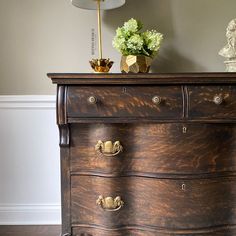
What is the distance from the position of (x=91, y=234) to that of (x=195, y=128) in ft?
2.13

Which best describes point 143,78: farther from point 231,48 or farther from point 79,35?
point 79,35

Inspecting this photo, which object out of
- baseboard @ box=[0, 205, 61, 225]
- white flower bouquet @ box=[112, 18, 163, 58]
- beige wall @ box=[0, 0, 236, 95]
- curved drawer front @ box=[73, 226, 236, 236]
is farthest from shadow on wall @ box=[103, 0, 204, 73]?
baseboard @ box=[0, 205, 61, 225]

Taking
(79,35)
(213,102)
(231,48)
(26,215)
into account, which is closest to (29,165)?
(26,215)

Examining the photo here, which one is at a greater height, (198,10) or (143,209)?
(198,10)

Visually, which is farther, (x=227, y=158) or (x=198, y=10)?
(x=198, y=10)

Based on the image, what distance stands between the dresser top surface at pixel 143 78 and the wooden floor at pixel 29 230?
99 cm

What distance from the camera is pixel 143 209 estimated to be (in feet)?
3.91

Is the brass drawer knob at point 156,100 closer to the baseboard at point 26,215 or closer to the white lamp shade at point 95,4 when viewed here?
the white lamp shade at point 95,4

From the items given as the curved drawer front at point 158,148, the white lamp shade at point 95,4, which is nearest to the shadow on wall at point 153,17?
the white lamp shade at point 95,4

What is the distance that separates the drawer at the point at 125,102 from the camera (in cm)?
114

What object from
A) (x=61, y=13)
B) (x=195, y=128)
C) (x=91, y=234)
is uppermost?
(x=61, y=13)

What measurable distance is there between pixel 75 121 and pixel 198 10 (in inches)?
42.3

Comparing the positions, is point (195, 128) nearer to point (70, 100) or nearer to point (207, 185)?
point (207, 185)

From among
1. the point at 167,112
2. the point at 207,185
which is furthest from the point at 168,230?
the point at 167,112
